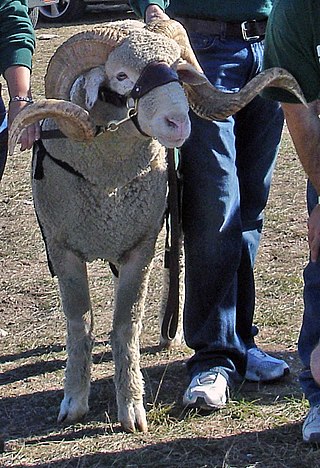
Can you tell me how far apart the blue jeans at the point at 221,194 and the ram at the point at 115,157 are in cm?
18

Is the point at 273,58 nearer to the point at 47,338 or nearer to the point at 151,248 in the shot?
the point at 151,248

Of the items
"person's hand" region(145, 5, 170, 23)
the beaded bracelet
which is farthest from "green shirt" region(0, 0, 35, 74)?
"person's hand" region(145, 5, 170, 23)

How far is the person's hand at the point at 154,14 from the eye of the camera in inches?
163

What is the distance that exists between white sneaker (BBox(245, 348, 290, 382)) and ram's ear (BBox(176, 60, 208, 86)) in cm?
135

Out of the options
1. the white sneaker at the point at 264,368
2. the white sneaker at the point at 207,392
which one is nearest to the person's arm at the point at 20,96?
the white sneaker at the point at 207,392

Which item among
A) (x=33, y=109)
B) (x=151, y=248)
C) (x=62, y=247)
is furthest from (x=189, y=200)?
(x=33, y=109)

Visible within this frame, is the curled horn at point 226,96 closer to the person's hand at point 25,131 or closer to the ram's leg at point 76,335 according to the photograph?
the person's hand at point 25,131

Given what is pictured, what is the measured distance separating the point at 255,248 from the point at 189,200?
20.8 inches

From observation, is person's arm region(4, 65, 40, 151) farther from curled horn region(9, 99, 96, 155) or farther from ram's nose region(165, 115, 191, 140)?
ram's nose region(165, 115, 191, 140)

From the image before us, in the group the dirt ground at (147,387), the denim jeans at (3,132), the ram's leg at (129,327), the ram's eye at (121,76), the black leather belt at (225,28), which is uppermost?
the black leather belt at (225,28)

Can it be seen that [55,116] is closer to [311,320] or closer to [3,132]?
[3,132]

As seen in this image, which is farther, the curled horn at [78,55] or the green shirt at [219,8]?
the green shirt at [219,8]

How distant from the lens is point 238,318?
4707 millimetres

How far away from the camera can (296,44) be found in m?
3.69
